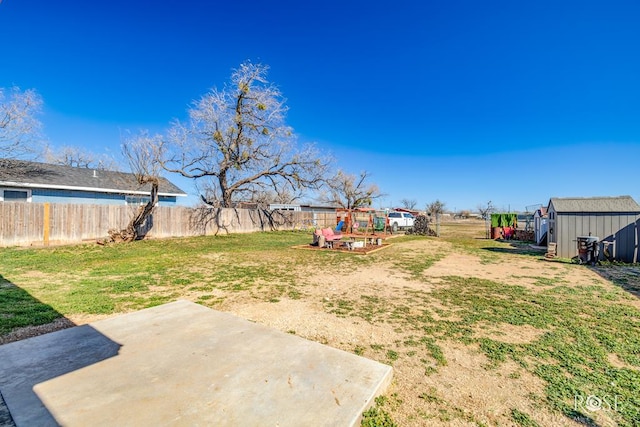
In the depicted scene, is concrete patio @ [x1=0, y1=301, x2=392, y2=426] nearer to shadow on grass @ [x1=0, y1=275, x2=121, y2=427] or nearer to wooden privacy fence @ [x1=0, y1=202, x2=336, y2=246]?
shadow on grass @ [x1=0, y1=275, x2=121, y2=427]

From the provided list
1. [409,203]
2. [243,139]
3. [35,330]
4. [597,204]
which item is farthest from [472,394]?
[409,203]

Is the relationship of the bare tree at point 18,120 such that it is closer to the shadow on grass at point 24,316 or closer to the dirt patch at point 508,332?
the shadow on grass at point 24,316

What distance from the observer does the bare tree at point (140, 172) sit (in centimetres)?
1199

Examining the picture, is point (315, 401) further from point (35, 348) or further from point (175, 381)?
point (35, 348)

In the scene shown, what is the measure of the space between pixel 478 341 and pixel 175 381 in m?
3.20

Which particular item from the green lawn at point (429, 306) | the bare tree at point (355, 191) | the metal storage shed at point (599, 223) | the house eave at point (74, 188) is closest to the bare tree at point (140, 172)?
the green lawn at point (429, 306)

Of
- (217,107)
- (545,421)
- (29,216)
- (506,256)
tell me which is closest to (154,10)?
(217,107)

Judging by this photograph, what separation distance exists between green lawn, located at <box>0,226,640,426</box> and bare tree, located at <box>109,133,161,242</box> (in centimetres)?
345

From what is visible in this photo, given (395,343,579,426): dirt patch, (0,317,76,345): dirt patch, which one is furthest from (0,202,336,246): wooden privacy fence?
(395,343,579,426): dirt patch

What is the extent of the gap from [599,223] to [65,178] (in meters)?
24.6

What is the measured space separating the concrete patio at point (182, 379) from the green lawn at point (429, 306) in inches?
16.3

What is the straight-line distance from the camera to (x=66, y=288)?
5.26 meters

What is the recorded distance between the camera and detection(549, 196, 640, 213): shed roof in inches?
365

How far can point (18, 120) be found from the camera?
13.2 metres
